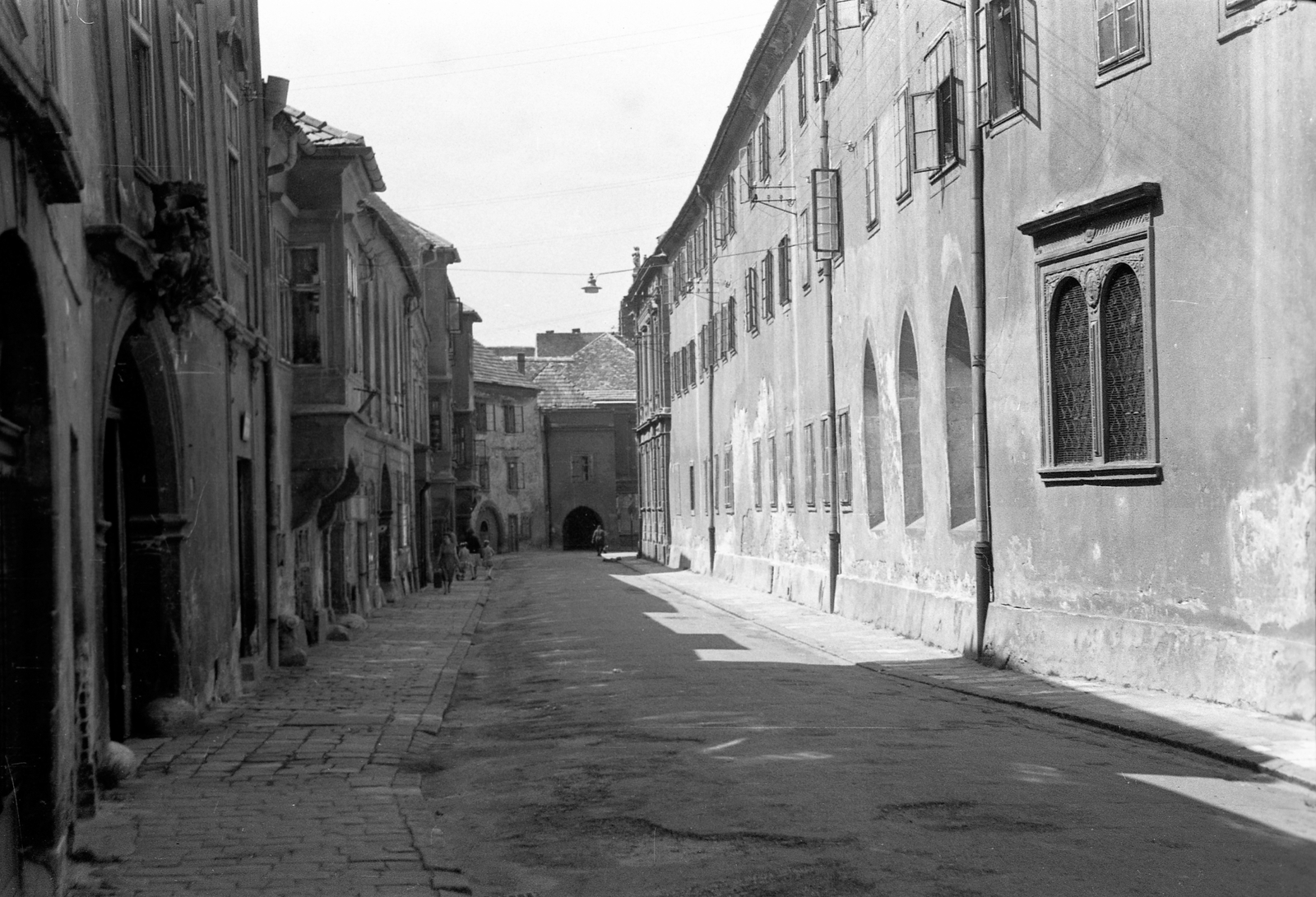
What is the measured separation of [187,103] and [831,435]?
15.5 meters

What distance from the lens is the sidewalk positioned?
10281mm

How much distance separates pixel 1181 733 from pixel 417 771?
211 inches

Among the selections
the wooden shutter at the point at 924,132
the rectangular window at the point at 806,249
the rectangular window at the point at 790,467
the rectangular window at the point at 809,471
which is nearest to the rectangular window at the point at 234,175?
the wooden shutter at the point at 924,132

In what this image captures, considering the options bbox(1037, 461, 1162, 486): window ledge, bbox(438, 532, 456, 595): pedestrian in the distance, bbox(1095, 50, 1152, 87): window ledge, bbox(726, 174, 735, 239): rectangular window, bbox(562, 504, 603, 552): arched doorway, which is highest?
bbox(726, 174, 735, 239): rectangular window

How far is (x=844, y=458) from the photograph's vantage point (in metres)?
26.8

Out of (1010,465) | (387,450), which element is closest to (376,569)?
(387,450)

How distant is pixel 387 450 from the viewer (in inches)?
1248

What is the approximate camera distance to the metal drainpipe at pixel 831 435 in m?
27.0

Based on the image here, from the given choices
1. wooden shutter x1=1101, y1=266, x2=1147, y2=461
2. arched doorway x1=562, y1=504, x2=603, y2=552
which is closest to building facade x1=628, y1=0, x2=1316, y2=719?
wooden shutter x1=1101, y1=266, x2=1147, y2=461

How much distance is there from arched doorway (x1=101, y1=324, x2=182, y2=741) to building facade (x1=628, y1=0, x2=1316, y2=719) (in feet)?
27.6

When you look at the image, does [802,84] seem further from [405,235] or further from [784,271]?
[405,235]

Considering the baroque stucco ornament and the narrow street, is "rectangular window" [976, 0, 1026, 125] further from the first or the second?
the baroque stucco ornament

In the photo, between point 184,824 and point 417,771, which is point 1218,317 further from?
point 184,824

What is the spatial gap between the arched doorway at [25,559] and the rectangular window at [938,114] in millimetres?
13614
